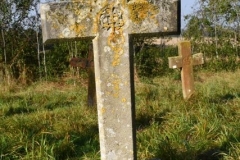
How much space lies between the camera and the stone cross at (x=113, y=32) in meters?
3.00

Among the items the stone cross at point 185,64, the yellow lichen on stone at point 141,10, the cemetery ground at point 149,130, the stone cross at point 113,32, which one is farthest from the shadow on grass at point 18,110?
the yellow lichen on stone at point 141,10

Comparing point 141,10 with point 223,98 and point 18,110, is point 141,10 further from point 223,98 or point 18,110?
point 18,110

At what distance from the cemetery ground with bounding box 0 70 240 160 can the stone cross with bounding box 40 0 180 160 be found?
116cm

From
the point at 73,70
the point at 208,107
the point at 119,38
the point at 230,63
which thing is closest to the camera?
the point at 119,38

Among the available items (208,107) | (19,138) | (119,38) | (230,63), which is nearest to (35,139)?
(19,138)

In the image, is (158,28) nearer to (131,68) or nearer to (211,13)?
(131,68)

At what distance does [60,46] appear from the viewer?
13469 mm

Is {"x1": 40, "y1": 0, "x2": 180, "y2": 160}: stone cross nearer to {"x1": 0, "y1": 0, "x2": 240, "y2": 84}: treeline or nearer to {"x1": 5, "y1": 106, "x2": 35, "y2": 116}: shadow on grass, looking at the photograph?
{"x1": 5, "y1": 106, "x2": 35, "y2": 116}: shadow on grass

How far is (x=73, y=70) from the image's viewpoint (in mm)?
12984

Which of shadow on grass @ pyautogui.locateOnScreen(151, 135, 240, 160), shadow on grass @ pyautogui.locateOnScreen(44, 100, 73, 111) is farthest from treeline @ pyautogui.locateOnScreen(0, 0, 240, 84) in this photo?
shadow on grass @ pyautogui.locateOnScreen(151, 135, 240, 160)

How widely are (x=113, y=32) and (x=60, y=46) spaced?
35.0 ft

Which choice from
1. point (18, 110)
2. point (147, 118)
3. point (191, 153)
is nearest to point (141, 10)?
point (191, 153)

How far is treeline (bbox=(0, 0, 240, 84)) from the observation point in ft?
43.0

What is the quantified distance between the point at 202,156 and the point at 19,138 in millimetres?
2188
